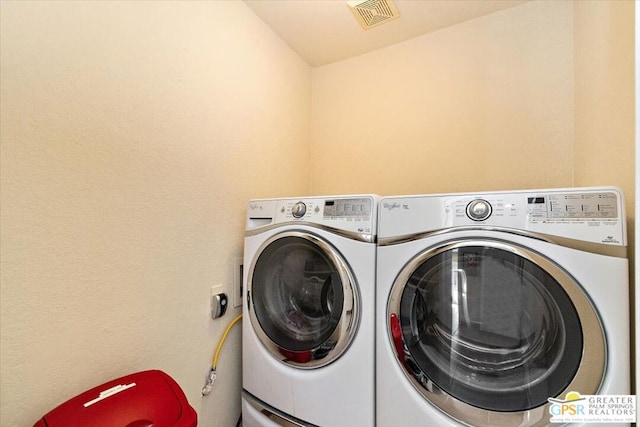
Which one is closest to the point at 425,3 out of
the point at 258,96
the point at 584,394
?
the point at 258,96

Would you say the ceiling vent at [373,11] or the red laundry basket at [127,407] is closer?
the red laundry basket at [127,407]

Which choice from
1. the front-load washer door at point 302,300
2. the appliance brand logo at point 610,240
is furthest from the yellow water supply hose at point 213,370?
the appliance brand logo at point 610,240

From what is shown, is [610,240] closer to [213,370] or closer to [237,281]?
[237,281]

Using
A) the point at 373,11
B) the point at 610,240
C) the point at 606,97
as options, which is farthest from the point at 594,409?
the point at 373,11

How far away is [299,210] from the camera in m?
1.06

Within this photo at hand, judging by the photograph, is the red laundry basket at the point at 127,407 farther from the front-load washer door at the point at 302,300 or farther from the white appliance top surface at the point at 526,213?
the white appliance top surface at the point at 526,213

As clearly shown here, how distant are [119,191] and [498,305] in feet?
3.96

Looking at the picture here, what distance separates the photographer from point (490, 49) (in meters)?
1.46

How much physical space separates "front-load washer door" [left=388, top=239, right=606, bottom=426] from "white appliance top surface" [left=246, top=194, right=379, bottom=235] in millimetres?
218

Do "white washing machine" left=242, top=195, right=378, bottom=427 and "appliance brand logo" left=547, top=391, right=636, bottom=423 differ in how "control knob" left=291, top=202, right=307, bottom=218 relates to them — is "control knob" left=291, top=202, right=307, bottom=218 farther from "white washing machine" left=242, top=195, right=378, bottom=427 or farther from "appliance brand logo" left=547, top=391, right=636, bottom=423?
"appliance brand logo" left=547, top=391, right=636, bottom=423

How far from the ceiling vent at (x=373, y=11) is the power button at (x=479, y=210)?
1.16m

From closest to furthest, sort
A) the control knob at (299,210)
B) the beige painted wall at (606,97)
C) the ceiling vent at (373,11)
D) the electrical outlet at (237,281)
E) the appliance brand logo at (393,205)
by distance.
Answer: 1. the beige painted wall at (606,97)
2. the appliance brand logo at (393,205)
3. the control knob at (299,210)
4. the electrical outlet at (237,281)
5. the ceiling vent at (373,11)

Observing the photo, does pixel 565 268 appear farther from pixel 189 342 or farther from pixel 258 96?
pixel 258 96

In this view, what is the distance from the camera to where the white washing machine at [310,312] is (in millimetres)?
914
